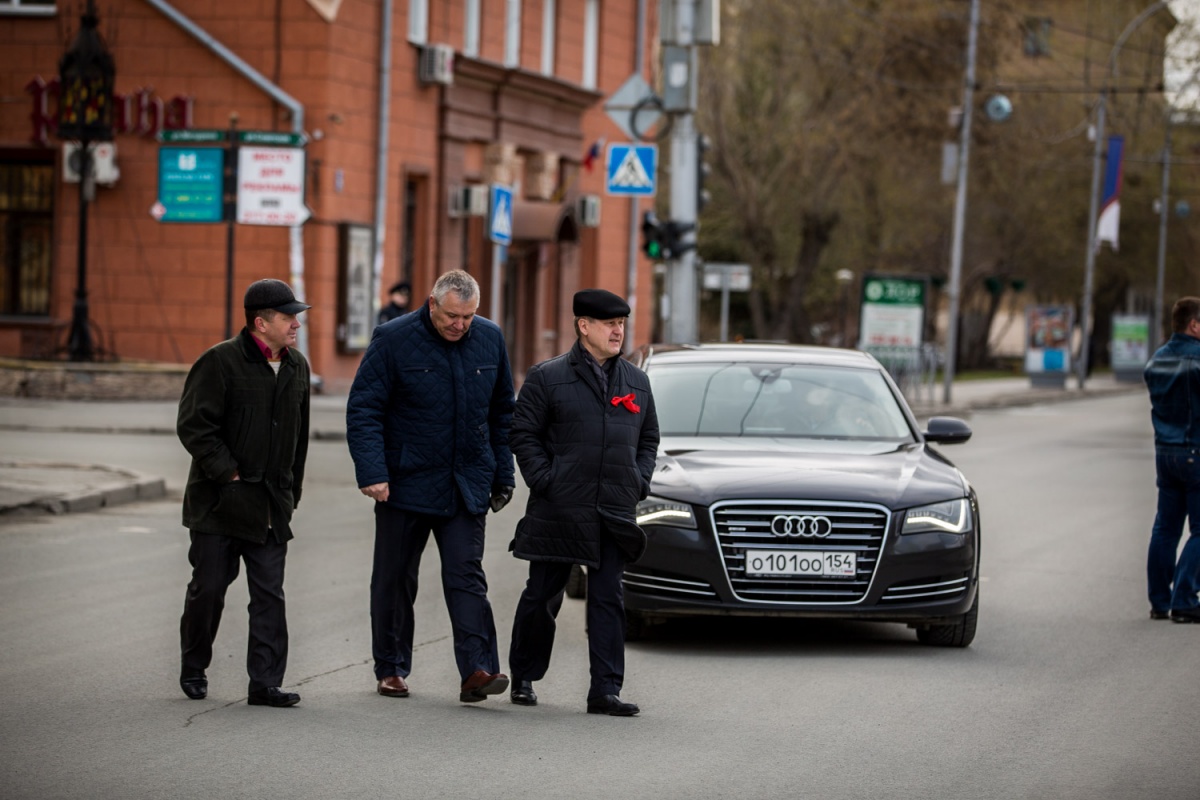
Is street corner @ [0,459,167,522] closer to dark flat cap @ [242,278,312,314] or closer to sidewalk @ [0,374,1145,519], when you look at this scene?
sidewalk @ [0,374,1145,519]

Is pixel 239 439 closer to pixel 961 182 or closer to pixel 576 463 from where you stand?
pixel 576 463

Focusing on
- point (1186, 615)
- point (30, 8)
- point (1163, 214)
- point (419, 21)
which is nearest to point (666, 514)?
point (1186, 615)

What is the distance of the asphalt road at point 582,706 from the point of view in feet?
21.5

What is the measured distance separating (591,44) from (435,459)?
31337 millimetres

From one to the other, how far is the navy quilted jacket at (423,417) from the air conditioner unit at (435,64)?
2368 cm

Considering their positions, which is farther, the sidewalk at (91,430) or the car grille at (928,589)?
the sidewalk at (91,430)

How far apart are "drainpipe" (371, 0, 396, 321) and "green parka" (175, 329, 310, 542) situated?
885 inches

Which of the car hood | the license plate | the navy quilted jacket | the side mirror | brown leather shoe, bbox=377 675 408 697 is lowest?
brown leather shoe, bbox=377 675 408 697

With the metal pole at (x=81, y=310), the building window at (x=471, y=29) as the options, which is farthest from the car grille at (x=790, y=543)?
the building window at (x=471, y=29)

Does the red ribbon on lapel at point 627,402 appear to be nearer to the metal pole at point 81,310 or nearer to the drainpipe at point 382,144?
the metal pole at point 81,310

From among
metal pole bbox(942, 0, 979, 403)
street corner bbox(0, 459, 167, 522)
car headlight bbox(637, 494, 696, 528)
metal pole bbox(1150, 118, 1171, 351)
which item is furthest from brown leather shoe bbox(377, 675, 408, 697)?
metal pole bbox(1150, 118, 1171, 351)

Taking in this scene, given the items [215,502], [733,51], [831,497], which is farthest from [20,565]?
[733,51]

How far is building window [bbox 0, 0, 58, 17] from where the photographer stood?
97.0ft

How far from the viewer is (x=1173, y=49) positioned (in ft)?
199
